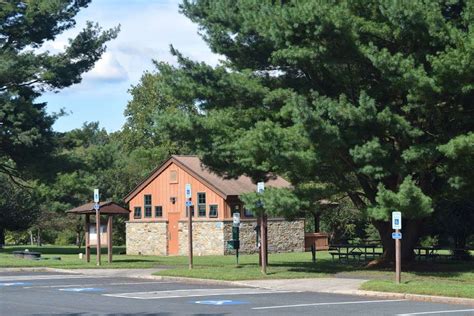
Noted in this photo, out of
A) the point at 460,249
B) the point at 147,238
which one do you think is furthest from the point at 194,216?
the point at 460,249

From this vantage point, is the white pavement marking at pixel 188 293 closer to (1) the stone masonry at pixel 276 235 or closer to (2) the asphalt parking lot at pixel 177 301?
(2) the asphalt parking lot at pixel 177 301

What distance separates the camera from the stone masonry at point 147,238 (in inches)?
2085

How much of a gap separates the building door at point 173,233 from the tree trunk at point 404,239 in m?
21.6

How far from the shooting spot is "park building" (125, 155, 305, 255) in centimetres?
4981

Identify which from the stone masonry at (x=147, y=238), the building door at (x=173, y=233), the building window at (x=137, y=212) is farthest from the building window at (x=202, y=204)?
the building window at (x=137, y=212)

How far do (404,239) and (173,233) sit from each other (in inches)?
903

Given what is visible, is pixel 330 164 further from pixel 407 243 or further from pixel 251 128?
pixel 407 243

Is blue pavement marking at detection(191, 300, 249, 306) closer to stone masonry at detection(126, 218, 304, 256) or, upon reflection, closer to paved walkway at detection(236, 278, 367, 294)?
paved walkway at detection(236, 278, 367, 294)

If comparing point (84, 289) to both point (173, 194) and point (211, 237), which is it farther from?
point (173, 194)

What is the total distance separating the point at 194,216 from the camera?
5112 cm

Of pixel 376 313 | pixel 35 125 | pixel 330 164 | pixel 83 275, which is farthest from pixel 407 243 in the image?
pixel 35 125

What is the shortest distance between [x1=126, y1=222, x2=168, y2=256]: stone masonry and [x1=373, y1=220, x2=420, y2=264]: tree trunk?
2230cm

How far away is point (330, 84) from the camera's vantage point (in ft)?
97.7

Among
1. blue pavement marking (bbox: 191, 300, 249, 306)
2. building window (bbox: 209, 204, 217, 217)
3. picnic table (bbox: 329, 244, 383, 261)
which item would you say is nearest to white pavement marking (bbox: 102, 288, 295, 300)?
blue pavement marking (bbox: 191, 300, 249, 306)
